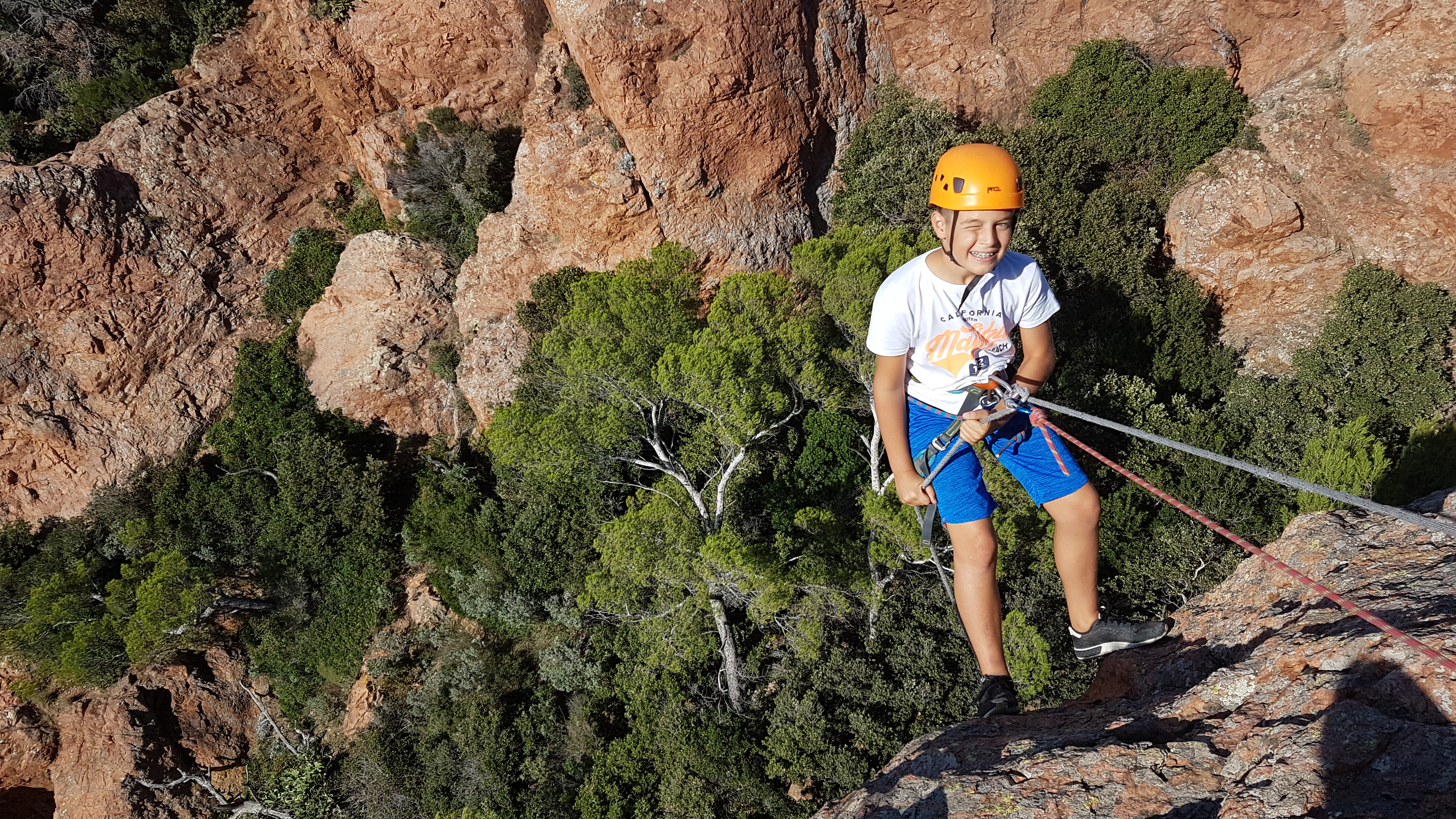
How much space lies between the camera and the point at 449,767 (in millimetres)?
15938

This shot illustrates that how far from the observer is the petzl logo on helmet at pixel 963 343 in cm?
404

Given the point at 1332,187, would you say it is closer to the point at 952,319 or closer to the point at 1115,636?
the point at 1115,636

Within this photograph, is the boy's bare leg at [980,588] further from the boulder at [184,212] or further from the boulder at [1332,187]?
the boulder at [184,212]

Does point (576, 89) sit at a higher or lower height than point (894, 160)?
higher

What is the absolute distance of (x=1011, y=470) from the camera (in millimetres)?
4262

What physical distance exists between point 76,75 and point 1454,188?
33.9 meters

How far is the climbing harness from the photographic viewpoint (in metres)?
2.53

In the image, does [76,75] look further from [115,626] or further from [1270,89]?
[1270,89]

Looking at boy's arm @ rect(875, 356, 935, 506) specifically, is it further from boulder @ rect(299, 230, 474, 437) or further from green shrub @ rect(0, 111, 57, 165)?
green shrub @ rect(0, 111, 57, 165)

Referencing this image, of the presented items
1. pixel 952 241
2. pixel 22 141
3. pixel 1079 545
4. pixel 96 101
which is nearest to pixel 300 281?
pixel 96 101

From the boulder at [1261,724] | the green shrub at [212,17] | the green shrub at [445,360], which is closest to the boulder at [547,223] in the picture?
the green shrub at [445,360]

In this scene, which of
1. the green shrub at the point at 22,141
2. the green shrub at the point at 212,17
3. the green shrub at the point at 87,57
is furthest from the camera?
the green shrub at the point at 212,17

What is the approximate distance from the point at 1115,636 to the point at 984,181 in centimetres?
283

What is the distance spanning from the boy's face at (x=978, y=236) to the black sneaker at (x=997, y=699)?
237 cm
